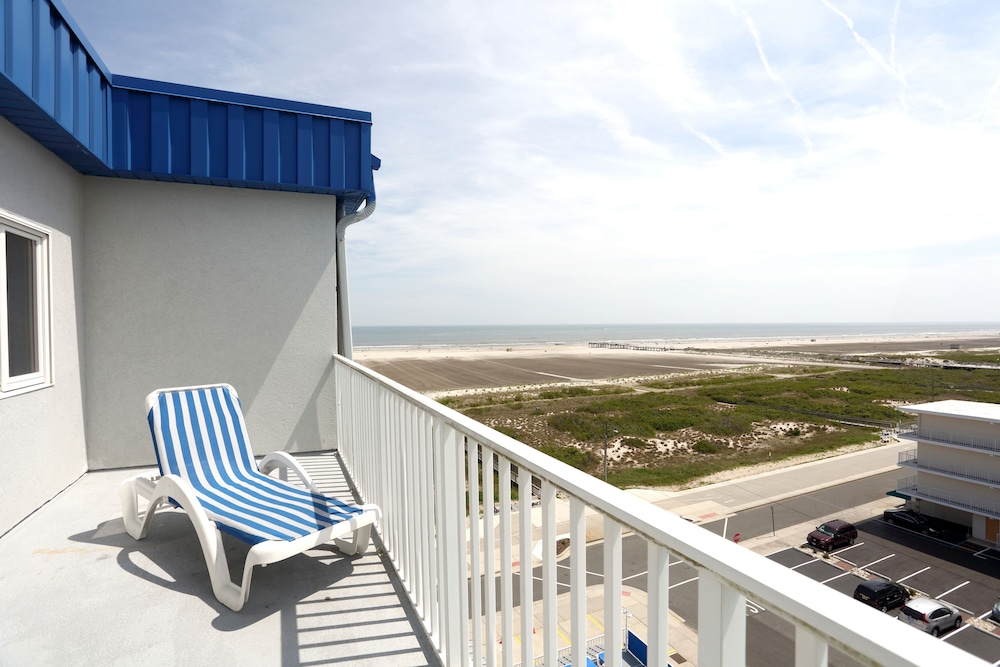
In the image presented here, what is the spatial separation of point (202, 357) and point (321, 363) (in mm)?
1015

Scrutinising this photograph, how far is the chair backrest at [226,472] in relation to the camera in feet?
7.98

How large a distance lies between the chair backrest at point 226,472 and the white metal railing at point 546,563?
1.41 feet

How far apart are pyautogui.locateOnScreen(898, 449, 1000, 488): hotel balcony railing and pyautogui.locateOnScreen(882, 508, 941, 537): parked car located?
59.4 inches

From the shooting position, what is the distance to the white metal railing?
1.85 feet

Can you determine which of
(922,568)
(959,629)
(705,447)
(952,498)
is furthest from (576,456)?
(952,498)

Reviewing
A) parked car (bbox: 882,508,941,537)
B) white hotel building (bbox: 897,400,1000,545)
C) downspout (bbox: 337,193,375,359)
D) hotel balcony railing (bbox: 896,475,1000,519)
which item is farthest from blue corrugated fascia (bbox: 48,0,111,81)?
hotel balcony railing (bbox: 896,475,1000,519)

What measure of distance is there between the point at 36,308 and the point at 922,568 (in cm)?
1799

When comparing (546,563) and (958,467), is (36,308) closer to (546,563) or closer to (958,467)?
(546,563)

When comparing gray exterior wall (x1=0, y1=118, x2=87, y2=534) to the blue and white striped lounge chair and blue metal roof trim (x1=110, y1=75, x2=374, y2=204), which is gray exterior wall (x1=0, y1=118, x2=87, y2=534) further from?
the blue and white striped lounge chair

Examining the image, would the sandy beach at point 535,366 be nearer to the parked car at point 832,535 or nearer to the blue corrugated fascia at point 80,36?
the parked car at point 832,535

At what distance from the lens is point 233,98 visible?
4.48 m

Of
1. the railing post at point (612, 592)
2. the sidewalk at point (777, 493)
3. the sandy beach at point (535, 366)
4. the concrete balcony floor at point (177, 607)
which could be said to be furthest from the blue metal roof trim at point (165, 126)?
the sandy beach at point (535, 366)

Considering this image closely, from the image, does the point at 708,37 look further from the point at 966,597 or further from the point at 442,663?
the point at 966,597

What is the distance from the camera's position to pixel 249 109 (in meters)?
4.57
